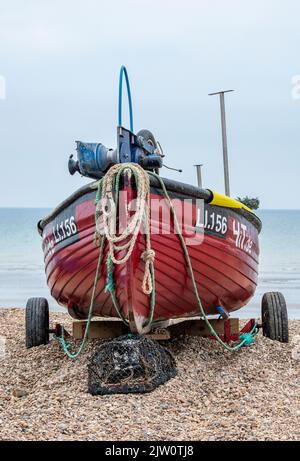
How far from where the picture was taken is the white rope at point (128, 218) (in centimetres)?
533

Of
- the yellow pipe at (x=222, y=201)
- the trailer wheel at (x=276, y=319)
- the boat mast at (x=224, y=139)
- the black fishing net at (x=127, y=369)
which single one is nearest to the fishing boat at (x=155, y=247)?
the yellow pipe at (x=222, y=201)

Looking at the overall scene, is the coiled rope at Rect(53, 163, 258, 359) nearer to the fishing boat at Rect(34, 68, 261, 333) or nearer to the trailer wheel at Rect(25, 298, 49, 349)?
the fishing boat at Rect(34, 68, 261, 333)

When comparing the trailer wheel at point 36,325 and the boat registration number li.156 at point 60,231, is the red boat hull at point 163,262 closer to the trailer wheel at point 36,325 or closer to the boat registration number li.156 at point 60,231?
the boat registration number li.156 at point 60,231

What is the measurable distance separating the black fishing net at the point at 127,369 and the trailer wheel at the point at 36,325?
172cm

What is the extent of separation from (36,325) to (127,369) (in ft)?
6.59

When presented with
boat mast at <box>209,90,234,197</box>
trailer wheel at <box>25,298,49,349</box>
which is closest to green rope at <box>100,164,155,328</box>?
trailer wheel at <box>25,298,49,349</box>

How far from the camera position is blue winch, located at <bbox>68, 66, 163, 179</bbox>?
584 centimetres

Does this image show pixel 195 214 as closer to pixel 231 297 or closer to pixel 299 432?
pixel 231 297

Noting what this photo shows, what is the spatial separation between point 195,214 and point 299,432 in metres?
Answer: 1.92

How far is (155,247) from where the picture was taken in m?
5.54

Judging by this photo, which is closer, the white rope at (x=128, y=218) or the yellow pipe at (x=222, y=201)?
the white rope at (x=128, y=218)

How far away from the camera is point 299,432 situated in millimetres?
4352

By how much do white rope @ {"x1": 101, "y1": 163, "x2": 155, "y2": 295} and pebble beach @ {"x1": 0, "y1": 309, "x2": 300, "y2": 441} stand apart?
82cm

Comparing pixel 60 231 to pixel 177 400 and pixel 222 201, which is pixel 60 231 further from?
pixel 177 400
